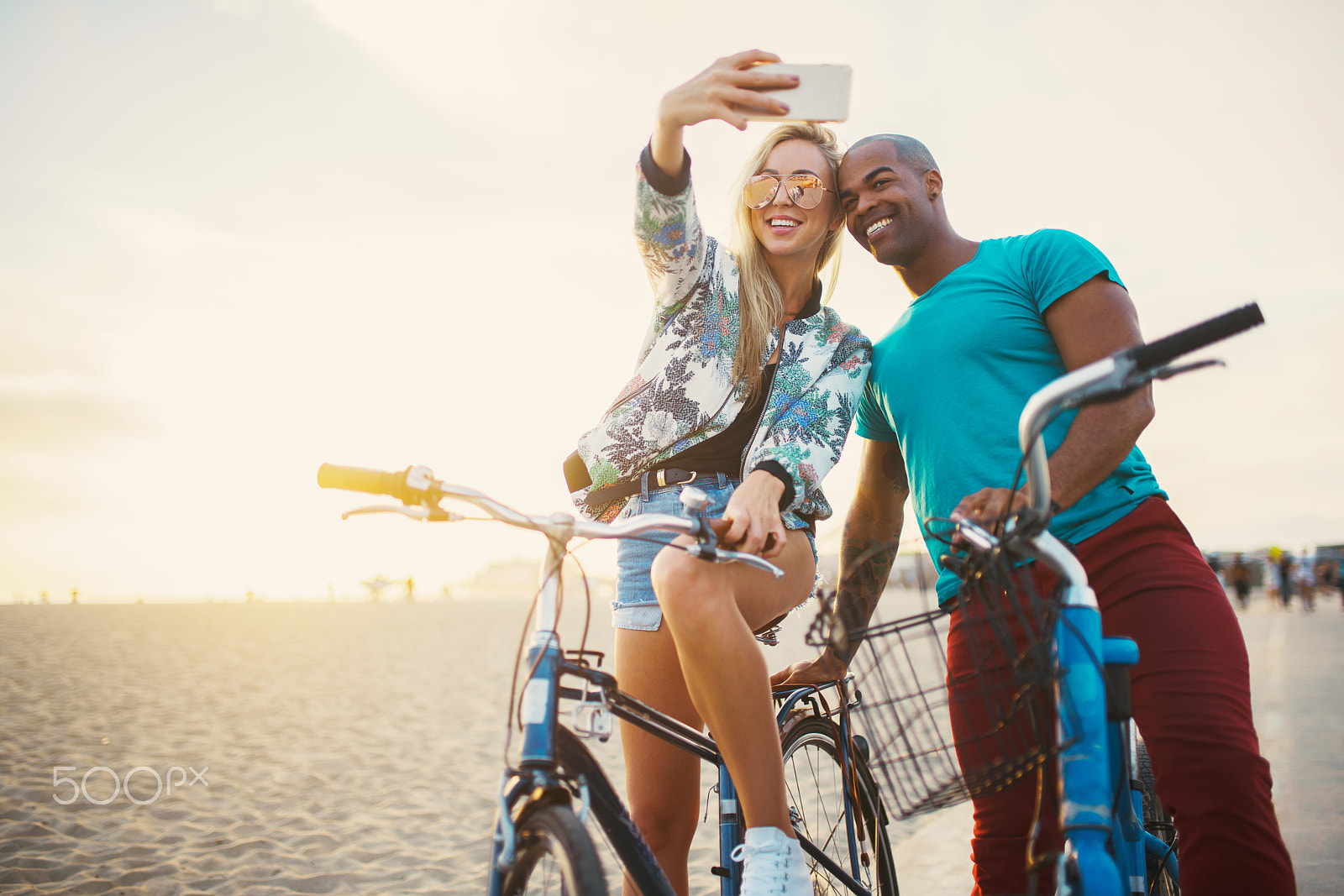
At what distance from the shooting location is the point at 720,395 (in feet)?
6.82

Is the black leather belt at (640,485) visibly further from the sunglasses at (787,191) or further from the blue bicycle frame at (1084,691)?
the blue bicycle frame at (1084,691)

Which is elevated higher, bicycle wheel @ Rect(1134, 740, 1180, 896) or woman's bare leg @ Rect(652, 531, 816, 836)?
woman's bare leg @ Rect(652, 531, 816, 836)

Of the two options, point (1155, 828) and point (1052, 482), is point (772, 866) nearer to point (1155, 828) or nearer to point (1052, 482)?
point (1052, 482)

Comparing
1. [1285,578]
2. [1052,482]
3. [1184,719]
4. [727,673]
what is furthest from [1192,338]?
[1285,578]

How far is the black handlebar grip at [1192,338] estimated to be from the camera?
45.6 inches

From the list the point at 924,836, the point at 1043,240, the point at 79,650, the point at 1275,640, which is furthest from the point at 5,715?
the point at 1275,640

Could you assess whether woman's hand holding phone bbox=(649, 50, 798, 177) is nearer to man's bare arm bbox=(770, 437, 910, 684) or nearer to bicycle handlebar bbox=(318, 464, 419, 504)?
bicycle handlebar bbox=(318, 464, 419, 504)

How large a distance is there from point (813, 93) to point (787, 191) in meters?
0.59

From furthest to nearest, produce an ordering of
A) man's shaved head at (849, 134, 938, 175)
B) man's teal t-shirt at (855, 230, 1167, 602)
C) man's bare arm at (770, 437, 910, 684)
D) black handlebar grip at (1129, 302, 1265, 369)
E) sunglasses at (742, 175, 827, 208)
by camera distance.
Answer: man's bare arm at (770, 437, 910, 684) → man's shaved head at (849, 134, 938, 175) → sunglasses at (742, 175, 827, 208) → man's teal t-shirt at (855, 230, 1167, 602) → black handlebar grip at (1129, 302, 1265, 369)

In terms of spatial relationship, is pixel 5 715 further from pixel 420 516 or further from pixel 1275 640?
pixel 1275 640

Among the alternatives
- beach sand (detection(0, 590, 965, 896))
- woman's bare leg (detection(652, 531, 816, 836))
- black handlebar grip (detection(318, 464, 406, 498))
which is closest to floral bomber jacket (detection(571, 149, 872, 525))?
woman's bare leg (detection(652, 531, 816, 836))

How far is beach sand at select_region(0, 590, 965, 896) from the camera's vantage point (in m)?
4.87
